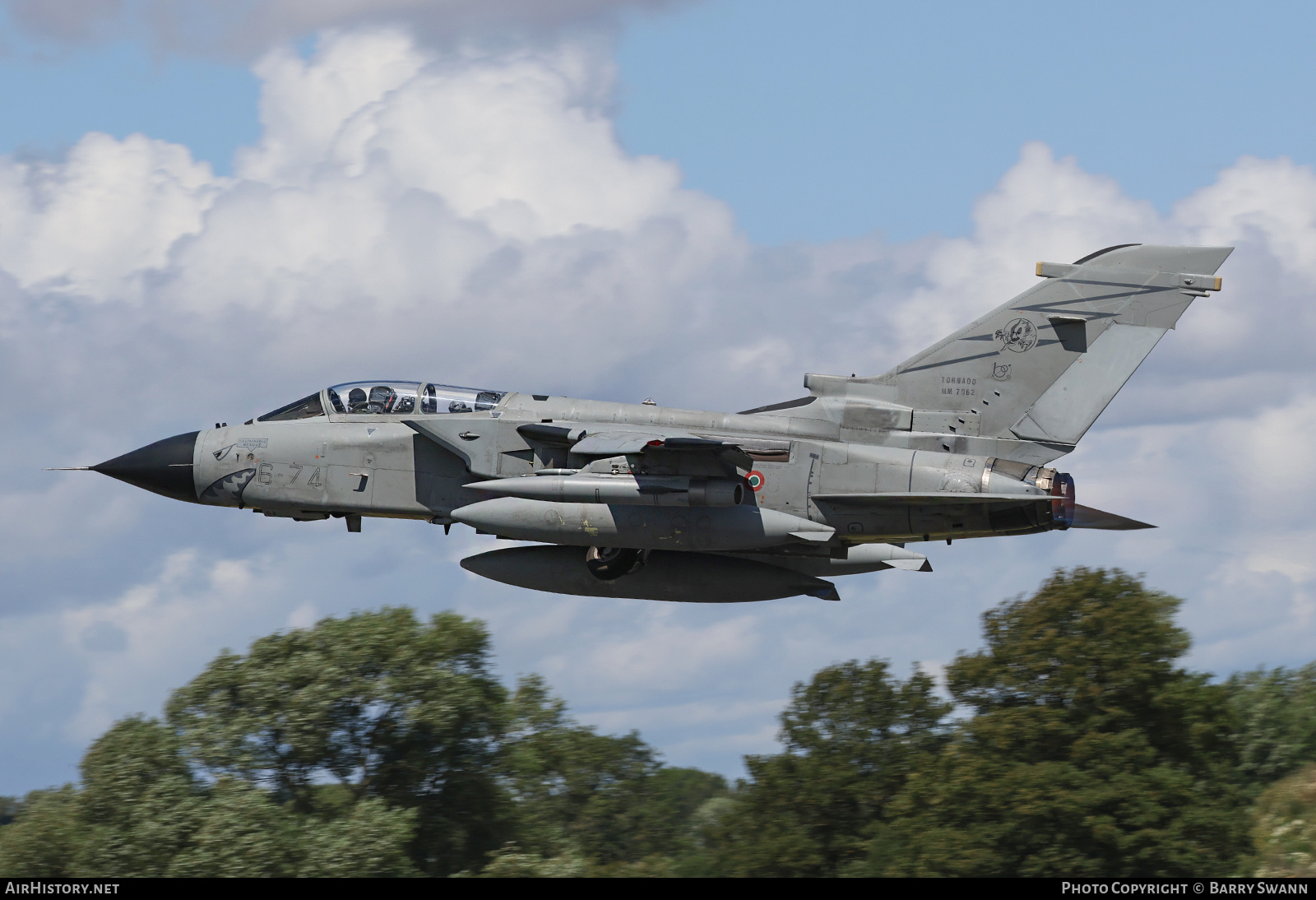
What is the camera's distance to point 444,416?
65.9 ft

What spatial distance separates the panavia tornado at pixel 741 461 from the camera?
739 inches

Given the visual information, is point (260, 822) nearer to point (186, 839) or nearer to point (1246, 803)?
point (186, 839)

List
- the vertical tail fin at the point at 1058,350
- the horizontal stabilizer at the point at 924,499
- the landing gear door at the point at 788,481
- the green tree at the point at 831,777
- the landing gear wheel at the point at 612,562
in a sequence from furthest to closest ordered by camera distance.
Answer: the green tree at the point at 831,777 < the landing gear wheel at the point at 612,562 < the vertical tail fin at the point at 1058,350 < the landing gear door at the point at 788,481 < the horizontal stabilizer at the point at 924,499

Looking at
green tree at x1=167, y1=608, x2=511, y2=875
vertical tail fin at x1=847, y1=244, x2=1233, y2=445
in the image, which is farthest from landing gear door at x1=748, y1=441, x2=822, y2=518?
green tree at x1=167, y1=608, x2=511, y2=875

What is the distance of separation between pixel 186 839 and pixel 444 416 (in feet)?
50.4

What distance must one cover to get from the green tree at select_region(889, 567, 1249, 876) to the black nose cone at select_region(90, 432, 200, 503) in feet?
63.5

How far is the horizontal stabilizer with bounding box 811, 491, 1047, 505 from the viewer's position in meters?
18.6

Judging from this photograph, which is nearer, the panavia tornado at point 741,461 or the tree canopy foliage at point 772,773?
the panavia tornado at point 741,461

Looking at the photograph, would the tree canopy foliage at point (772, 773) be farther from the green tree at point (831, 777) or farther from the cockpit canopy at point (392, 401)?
the cockpit canopy at point (392, 401)

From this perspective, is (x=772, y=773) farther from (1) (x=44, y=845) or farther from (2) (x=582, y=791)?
(1) (x=44, y=845)

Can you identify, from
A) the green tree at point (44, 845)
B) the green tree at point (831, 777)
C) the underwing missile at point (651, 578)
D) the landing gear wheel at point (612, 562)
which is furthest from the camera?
the green tree at point (831, 777)

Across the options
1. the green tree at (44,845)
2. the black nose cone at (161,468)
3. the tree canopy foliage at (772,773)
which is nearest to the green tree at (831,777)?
the tree canopy foliage at (772,773)

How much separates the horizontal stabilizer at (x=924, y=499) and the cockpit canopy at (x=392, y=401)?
17.2 ft

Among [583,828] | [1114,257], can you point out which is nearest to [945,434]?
[1114,257]
